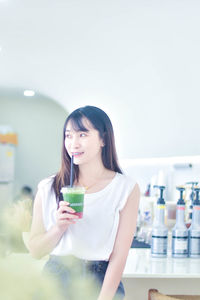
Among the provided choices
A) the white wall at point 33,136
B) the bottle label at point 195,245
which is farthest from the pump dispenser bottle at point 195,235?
the white wall at point 33,136

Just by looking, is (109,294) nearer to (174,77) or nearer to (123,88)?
(174,77)

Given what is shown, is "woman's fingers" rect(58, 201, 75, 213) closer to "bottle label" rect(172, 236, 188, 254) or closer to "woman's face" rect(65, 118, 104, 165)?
"woman's face" rect(65, 118, 104, 165)

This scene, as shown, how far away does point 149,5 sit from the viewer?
317 centimetres

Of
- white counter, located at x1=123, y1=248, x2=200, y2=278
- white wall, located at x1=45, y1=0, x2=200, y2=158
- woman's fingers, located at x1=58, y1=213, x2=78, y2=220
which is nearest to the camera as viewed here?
woman's fingers, located at x1=58, y1=213, x2=78, y2=220

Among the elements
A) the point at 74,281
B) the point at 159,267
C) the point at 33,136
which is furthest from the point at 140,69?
the point at 74,281

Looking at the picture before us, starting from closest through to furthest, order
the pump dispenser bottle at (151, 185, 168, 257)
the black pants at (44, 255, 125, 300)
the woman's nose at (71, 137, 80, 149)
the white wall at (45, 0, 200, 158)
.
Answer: the black pants at (44, 255, 125, 300) → the woman's nose at (71, 137, 80, 149) → the pump dispenser bottle at (151, 185, 168, 257) → the white wall at (45, 0, 200, 158)

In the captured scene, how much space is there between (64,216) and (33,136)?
11.7 inches

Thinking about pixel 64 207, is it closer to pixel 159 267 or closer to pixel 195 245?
pixel 159 267

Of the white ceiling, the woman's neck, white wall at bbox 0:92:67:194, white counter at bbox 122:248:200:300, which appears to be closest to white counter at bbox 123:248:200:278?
white counter at bbox 122:248:200:300

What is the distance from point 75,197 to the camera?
1147 millimetres

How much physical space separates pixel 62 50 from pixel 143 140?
109 cm

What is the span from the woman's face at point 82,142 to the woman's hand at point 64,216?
0.51 ft

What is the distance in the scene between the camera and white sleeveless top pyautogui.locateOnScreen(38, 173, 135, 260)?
1169mm

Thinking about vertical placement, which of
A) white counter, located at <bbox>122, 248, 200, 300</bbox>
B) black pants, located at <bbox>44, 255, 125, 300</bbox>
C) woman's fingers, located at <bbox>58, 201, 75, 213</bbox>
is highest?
black pants, located at <bbox>44, 255, 125, 300</bbox>
